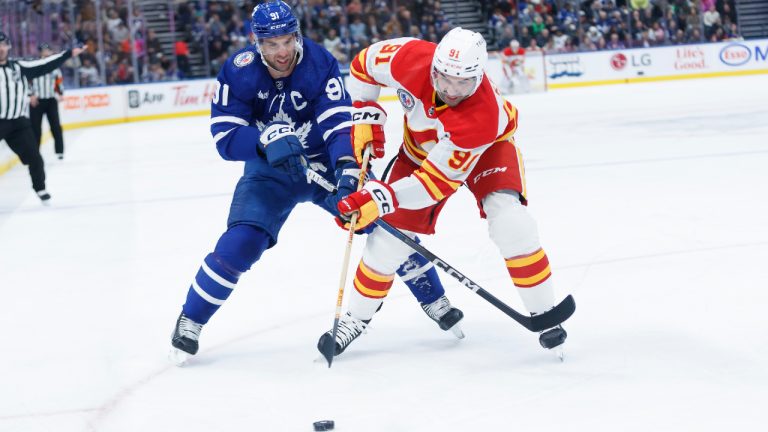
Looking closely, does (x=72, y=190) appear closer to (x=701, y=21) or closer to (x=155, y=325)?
(x=155, y=325)

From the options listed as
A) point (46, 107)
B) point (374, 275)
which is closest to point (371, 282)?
point (374, 275)

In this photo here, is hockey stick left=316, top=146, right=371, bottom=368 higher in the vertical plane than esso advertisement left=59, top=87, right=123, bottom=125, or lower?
higher

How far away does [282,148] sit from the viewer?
2.91 metres

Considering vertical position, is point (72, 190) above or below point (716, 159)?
below

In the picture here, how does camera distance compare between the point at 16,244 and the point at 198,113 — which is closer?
the point at 16,244

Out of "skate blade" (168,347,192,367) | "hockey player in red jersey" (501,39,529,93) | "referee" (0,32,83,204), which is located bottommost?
"hockey player in red jersey" (501,39,529,93)

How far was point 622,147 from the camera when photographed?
8023 millimetres

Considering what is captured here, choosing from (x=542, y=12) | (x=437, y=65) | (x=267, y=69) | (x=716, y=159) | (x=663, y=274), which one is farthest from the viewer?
(x=542, y=12)

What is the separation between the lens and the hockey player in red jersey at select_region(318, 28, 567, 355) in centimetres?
266

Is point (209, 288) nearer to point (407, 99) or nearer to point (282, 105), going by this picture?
point (282, 105)

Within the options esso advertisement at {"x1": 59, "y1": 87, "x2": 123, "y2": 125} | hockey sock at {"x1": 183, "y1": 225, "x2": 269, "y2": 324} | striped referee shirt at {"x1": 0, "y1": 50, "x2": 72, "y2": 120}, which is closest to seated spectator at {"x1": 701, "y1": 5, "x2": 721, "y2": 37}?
esso advertisement at {"x1": 59, "y1": 87, "x2": 123, "y2": 125}

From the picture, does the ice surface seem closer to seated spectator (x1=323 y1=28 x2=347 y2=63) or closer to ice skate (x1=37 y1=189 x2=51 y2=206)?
ice skate (x1=37 y1=189 x2=51 y2=206)

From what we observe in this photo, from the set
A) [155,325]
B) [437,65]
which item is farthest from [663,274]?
[155,325]

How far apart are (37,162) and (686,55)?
485 inches
